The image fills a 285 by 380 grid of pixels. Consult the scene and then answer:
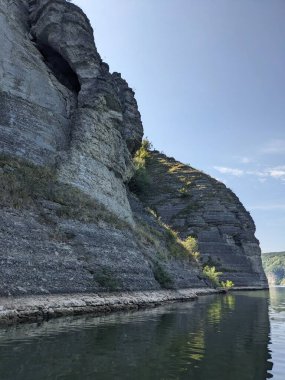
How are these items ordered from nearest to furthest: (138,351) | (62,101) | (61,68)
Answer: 1. (138,351)
2. (62,101)
3. (61,68)

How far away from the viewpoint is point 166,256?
40.5m

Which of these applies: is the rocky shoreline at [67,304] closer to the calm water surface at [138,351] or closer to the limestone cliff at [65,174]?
the limestone cliff at [65,174]

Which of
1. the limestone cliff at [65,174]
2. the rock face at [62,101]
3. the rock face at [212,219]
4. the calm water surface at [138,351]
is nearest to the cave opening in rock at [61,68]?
the rock face at [62,101]

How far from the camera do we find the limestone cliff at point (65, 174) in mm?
22036

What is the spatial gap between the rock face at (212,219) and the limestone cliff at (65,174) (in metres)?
23.0

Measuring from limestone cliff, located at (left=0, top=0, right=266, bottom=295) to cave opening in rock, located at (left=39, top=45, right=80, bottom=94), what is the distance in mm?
115

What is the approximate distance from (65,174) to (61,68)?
16.3 meters

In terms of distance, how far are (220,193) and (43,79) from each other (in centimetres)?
5130

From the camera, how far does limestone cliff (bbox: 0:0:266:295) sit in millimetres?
22036

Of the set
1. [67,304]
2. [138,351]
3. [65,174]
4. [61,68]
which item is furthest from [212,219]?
[138,351]

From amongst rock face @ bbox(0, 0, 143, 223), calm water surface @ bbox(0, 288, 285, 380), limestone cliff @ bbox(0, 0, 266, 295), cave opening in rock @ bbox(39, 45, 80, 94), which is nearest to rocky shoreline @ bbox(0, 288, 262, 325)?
limestone cliff @ bbox(0, 0, 266, 295)

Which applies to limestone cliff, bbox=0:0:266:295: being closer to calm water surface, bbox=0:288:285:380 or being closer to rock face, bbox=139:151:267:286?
calm water surface, bbox=0:288:285:380

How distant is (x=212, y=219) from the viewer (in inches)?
3002

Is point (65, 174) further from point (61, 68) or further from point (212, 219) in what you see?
point (212, 219)
